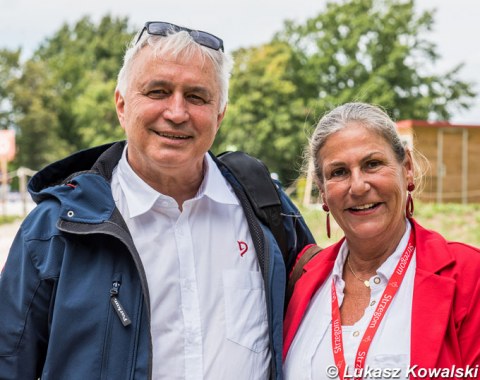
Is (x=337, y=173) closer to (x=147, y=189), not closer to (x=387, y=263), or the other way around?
(x=387, y=263)

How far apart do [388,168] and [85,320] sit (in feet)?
4.51

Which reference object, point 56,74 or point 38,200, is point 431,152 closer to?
point 38,200

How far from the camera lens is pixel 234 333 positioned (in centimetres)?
245

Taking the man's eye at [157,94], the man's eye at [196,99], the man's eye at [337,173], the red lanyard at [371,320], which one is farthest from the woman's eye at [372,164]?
the man's eye at [157,94]

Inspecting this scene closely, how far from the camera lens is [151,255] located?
2.42 m

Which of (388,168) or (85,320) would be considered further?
(388,168)

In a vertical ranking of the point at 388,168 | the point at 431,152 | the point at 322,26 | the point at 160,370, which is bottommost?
the point at 160,370

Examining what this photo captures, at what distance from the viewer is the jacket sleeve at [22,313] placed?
2188mm

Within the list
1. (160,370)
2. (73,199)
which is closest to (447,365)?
(160,370)

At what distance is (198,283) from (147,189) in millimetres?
461

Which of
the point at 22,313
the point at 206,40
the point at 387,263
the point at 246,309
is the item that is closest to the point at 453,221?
the point at 387,263

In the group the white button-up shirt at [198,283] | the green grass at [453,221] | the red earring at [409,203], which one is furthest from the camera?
the green grass at [453,221]

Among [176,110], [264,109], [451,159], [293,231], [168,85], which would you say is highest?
[264,109]

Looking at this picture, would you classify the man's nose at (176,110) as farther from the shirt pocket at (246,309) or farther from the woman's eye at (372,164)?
the woman's eye at (372,164)
